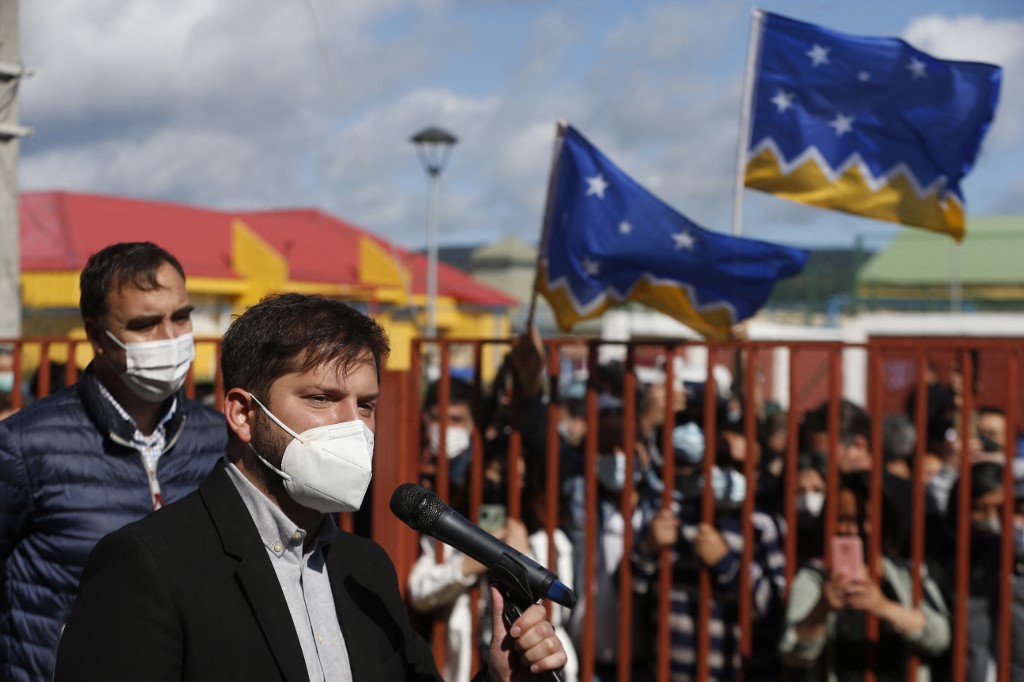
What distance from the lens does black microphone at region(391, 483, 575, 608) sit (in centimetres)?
202

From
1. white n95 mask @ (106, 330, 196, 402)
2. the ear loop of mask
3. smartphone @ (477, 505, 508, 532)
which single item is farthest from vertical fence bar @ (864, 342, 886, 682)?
the ear loop of mask

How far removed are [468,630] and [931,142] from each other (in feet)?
10.1

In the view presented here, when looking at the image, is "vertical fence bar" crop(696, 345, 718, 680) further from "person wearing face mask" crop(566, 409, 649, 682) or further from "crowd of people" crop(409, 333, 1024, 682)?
"person wearing face mask" crop(566, 409, 649, 682)

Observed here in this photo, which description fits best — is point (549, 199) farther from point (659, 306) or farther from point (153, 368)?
point (153, 368)

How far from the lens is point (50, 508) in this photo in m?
2.85

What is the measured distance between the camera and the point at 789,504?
4.20m

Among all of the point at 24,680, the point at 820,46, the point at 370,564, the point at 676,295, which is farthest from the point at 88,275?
the point at 820,46

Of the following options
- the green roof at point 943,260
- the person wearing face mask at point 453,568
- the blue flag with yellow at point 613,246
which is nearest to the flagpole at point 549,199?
the blue flag with yellow at point 613,246

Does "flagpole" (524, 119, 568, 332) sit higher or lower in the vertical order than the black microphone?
higher

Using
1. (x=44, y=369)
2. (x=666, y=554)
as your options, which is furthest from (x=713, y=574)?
(x=44, y=369)

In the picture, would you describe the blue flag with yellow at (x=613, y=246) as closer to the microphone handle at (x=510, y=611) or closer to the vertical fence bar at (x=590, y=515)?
the vertical fence bar at (x=590, y=515)

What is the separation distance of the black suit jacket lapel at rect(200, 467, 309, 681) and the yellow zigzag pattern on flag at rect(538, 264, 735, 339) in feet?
8.58

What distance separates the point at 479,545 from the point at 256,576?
0.41 m

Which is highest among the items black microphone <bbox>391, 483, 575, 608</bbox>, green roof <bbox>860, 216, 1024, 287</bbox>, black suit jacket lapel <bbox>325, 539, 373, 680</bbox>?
green roof <bbox>860, 216, 1024, 287</bbox>
